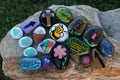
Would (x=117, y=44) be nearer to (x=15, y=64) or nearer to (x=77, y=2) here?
(x=15, y=64)

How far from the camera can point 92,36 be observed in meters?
2.47

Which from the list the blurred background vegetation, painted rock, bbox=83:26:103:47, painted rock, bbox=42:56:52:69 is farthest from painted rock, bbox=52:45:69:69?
the blurred background vegetation

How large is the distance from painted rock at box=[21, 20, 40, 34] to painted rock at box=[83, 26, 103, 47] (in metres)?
0.30

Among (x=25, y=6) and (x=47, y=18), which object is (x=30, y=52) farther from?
(x=25, y=6)

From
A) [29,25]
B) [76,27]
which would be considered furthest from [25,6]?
[76,27]

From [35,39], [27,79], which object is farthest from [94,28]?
[27,79]

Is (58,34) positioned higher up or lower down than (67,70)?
higher up

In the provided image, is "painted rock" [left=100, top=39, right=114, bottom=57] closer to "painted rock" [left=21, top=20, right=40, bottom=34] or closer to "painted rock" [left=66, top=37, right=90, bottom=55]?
"painted rock" [left=66, top=37, right=90, bottom=55]

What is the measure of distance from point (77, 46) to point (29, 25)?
32 cm

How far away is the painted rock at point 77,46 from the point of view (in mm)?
2467

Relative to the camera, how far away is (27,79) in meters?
2.57

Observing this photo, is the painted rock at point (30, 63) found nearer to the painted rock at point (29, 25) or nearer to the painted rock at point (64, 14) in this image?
the painted rock at point (29, 25)

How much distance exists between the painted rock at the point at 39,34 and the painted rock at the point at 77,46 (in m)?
0.15

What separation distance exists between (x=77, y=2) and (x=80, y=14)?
1.53 metres
